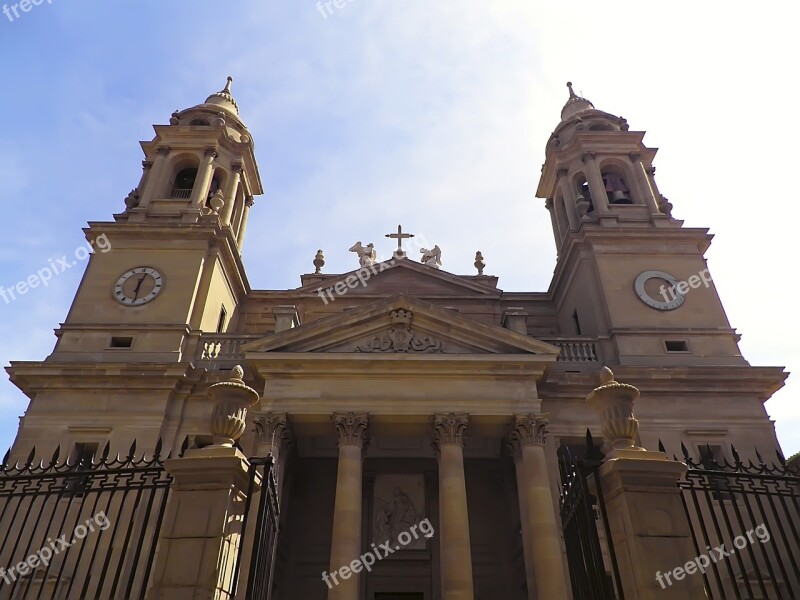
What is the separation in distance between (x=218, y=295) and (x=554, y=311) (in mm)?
15537

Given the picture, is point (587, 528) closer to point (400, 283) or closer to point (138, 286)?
point (138, 286)

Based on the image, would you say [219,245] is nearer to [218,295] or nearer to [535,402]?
[218,295]

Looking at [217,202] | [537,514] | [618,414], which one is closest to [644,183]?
[537,514]

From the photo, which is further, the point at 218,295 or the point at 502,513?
the point at 218,295

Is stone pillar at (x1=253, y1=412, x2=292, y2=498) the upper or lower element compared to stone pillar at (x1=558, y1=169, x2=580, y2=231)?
lower

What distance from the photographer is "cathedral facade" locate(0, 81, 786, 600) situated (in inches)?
738

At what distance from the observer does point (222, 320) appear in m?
26.1

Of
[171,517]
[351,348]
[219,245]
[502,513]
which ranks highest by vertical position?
[219,245]

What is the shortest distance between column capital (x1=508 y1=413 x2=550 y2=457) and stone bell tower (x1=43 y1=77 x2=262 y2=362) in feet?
39.2

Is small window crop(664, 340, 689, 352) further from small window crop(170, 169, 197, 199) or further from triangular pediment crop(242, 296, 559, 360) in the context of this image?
small window crop(170, 169, 197, 199)

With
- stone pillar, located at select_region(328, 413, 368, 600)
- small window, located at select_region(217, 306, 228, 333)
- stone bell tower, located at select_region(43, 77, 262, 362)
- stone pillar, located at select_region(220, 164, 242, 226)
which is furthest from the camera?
stone pillar, located at select_region(220, 164, 242, 226)

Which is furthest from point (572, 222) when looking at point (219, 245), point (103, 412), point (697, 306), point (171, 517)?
point (171, 517)

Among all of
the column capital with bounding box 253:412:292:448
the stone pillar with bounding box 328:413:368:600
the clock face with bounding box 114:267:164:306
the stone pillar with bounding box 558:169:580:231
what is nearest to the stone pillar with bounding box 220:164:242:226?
the clock face with bounding box 114:267:164:306

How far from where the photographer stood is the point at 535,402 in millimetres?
19234
